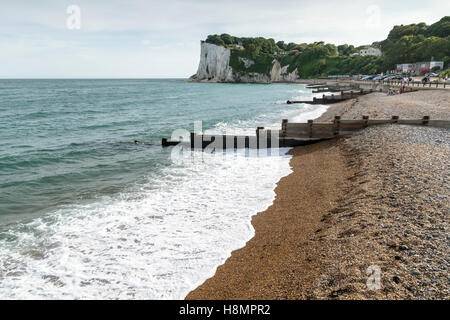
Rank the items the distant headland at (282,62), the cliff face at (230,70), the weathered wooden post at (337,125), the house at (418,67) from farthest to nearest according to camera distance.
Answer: the cliff face at (230,70)
the distant headland at (282,62)
the house at (418,67)
the weathered wooden post at (337,125)

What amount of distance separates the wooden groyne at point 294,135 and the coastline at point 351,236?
527cm

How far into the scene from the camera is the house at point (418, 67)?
250ft

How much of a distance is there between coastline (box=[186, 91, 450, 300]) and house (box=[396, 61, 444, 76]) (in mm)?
83374

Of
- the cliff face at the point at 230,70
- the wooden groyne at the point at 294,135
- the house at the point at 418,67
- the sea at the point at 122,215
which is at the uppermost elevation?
the cliff face at the point at 230,70

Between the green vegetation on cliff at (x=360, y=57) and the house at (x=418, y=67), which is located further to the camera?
the green vegetation on cliff at (x=360, y=57)

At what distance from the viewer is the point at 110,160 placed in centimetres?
1694

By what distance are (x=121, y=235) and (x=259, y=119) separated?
2572 cm

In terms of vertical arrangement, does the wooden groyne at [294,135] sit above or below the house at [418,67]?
below

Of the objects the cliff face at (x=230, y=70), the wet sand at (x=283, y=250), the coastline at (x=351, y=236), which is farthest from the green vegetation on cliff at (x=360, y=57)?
the wet sand at (x=283, y=250)

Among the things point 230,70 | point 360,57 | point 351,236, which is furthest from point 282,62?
point 351,236

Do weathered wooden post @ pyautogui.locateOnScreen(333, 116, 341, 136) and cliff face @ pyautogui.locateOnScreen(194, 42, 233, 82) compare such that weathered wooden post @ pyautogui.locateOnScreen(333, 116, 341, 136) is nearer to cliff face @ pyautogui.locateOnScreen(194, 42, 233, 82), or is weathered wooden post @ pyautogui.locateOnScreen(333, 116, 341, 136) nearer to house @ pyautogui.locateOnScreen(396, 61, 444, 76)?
house @ pyautogui.locateOnScreen(396, 61, 444, 76)

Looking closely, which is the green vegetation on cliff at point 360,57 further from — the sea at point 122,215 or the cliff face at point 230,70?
the sea at point 122,215

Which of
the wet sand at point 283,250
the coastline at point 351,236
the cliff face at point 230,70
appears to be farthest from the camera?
the cliff face at point 230,70

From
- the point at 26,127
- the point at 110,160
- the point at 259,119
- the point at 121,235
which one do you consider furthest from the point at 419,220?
the point at 26,127
